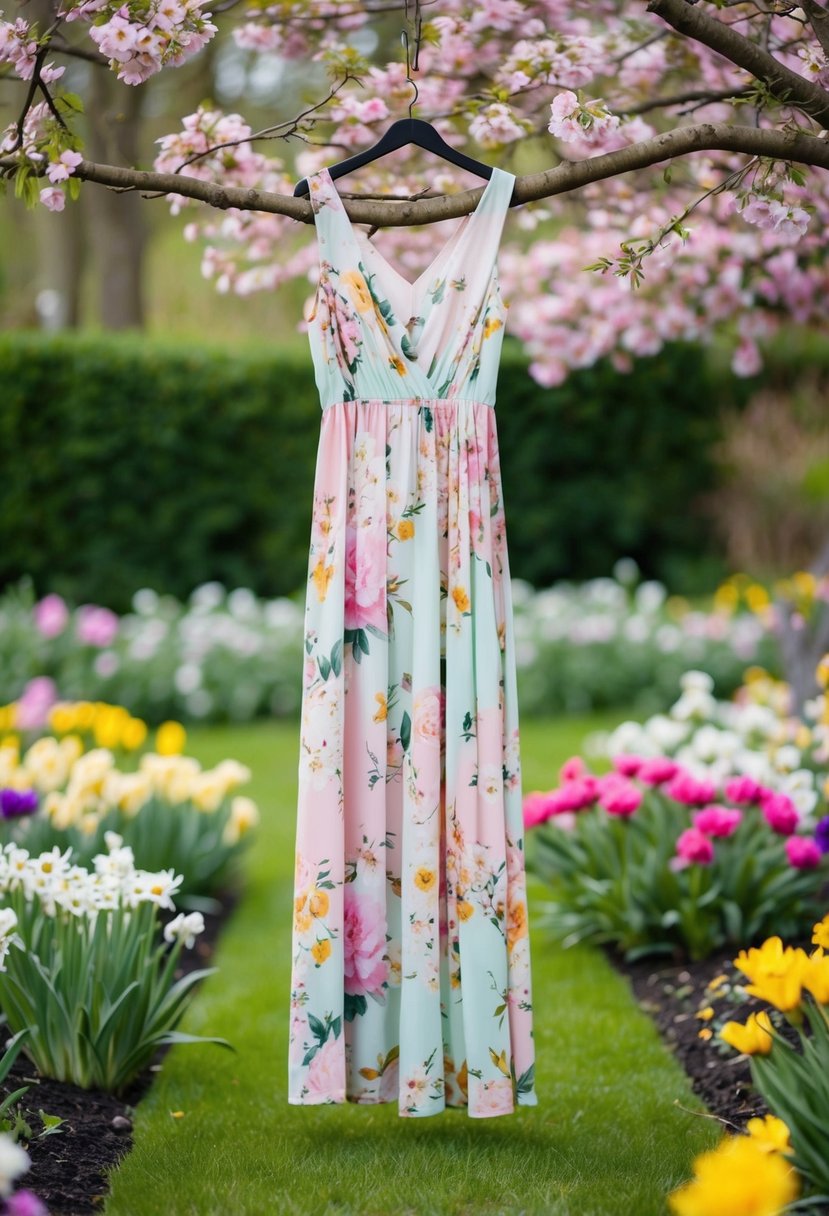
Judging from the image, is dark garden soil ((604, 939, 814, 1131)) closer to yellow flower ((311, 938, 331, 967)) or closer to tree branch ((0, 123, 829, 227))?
yellow flower ((311, 938, 331, 967))

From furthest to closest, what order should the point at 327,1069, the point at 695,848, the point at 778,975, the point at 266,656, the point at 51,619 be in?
the point at 266,656, the point at 51,619, the point at 695,848, the point at 327,1069, the point at 778,975

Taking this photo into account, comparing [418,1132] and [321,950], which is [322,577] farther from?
[418,1132]

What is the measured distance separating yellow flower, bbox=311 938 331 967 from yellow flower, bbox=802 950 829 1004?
0.82 metres

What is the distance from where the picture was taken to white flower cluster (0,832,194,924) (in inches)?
106

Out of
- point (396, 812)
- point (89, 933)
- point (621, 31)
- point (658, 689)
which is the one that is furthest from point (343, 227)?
point (658, 689)

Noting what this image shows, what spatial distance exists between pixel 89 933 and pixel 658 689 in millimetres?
4888

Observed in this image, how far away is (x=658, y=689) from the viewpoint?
23.5ft

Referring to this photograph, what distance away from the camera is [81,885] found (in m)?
2.74

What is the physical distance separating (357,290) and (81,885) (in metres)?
1.39

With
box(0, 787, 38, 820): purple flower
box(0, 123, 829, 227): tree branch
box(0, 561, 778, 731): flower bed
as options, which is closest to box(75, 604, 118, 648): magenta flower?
box(0, 561, 778, 731): flower bed

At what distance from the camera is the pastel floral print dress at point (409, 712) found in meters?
2.29

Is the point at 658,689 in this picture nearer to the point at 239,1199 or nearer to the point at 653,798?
the point at 653,798

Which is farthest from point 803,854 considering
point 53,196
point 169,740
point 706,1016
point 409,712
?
point 53,196

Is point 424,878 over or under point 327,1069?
over
